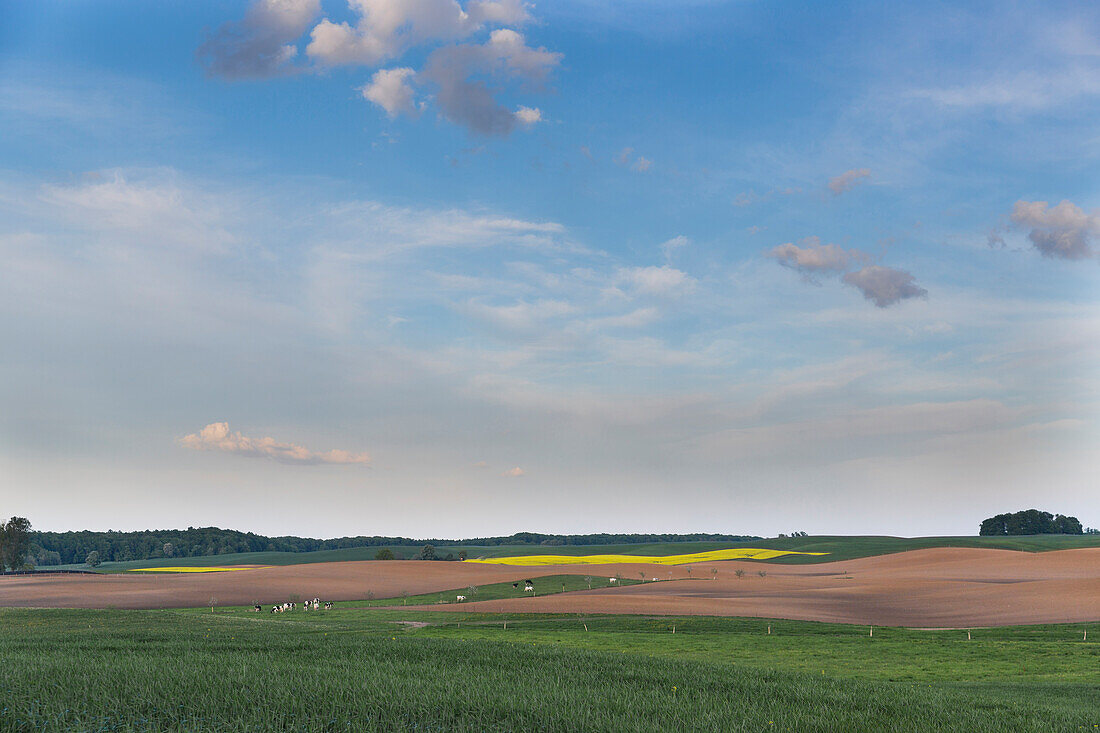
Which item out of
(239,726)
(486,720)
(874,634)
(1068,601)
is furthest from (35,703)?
(1068,601)

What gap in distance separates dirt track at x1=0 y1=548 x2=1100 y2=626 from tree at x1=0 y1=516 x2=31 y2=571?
37.8 metres

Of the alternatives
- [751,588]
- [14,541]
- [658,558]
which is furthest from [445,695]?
[14,541]

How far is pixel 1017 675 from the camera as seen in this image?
103 feet

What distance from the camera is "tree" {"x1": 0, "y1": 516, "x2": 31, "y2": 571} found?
131375 millimetres

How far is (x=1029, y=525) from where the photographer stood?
189 meters

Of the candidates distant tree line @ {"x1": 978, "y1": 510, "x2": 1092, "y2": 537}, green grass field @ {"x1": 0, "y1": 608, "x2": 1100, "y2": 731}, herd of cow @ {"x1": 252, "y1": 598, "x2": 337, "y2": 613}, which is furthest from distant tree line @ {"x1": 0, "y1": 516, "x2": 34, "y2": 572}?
distant tree line @ {"x1": 978, "y1": 510, "x2": 1092, "y2": 537}

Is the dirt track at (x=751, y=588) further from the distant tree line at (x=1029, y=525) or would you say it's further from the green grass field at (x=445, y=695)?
the distant tree line at (x=1029, y=525)

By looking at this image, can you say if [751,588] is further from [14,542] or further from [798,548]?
[14,542]

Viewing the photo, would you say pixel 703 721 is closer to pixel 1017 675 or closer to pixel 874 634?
pixel 1017 675

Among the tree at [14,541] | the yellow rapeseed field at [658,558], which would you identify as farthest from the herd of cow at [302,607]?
the tree at [14,541]

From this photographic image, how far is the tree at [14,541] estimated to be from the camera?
431ft

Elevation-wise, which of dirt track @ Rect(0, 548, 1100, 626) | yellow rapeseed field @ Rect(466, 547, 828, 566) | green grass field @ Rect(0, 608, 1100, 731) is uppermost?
green grass field @ Rect(0, 608, 1100, 731)

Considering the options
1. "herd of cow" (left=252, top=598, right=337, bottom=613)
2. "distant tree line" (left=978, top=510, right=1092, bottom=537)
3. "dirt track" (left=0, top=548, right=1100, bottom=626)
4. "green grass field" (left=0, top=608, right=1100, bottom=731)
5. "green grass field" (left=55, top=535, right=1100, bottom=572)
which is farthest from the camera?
"distant tree line" (left=978, top=510, right=1092, bottom=537)

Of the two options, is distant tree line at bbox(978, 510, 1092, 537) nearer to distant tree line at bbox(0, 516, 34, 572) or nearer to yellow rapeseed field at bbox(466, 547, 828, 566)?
yellow rapeseed field at bbox(466, 547, 828, 566)
